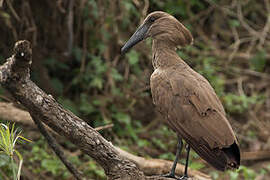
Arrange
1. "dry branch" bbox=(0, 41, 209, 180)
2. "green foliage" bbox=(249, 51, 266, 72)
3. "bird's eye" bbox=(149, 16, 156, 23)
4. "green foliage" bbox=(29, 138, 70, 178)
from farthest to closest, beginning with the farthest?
1. "green foliage" bbox=(249, 51, 266, 72)
2. "green foliage" bbox=(29, 138, 70, 178)
3. "bird's eye" bbox=(149, 16, 156, 23)
4. "dry branch" bbox=(0, 41, 209, 180)

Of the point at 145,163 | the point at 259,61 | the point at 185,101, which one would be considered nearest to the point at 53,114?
the point at 185,101

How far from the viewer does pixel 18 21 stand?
18.6 feet

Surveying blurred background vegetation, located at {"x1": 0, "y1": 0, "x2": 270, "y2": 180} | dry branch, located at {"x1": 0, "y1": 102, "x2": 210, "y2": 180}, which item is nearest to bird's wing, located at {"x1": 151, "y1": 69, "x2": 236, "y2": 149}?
dry branch, located at {"x1": 0, "y1": 102, "x2": 210, "y2": 180}

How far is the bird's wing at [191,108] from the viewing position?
3.26m

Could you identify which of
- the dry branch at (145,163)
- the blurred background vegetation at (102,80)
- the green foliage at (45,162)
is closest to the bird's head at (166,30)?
the dry branch at (145,163)

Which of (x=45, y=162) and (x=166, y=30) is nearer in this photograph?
(x=166, y=30)

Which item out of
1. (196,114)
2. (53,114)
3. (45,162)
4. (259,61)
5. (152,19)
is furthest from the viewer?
(259,61)

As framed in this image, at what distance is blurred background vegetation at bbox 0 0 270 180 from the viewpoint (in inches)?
217

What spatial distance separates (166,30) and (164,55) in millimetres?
226

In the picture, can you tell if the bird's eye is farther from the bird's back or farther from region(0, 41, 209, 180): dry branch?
region(0, 41, 209, 180): dry branch

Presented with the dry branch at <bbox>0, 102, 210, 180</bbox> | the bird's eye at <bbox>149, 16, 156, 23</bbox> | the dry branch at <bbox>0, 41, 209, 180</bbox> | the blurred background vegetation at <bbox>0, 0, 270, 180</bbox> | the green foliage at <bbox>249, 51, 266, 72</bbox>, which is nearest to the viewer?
the dry branch at <bbox>0, 41, 209, 180</bbox>

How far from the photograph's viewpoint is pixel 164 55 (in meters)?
3.87

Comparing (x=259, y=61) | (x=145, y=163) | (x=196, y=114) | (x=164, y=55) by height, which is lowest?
(x=259, y=61)

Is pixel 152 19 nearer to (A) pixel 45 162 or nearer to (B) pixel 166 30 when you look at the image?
(B) pixel 166 30
